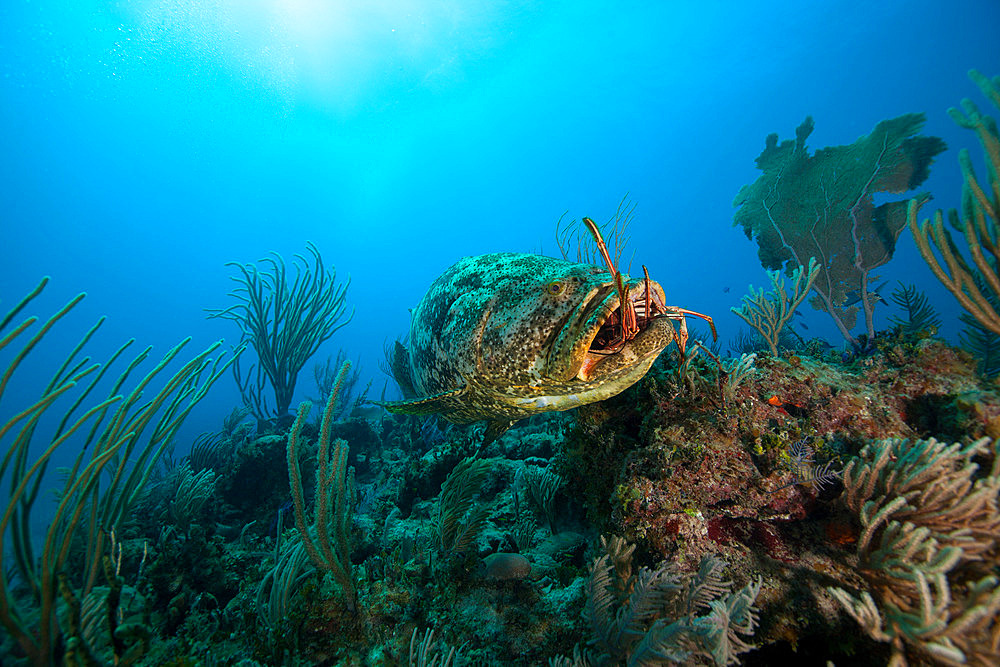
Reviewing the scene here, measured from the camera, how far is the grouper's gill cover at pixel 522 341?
86.5 inches

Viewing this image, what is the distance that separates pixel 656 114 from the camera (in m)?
83.1

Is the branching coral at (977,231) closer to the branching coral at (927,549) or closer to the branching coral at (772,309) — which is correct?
the branching coral at (927,549)

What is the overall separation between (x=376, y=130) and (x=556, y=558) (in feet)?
310

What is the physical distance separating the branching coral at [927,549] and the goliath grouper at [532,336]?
118cm

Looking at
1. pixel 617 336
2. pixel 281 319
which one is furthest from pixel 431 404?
pixel 281 319

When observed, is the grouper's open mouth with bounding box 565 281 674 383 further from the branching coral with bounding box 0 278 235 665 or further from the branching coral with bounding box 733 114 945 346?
the branching coral with bounding box 733 114 945 346

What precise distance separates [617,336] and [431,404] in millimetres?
1668

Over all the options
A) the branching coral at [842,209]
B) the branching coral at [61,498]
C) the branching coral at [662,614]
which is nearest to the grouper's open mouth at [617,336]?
the branching coral at [662,614]

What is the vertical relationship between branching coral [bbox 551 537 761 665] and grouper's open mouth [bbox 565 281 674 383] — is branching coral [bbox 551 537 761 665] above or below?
below

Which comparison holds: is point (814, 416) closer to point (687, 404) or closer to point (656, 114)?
point (687, 404)

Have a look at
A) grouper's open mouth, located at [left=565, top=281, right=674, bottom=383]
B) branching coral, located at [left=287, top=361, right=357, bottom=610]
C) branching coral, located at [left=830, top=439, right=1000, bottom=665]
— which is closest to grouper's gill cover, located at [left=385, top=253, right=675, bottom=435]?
grouper's open mouth, located at [left=565, top=281, right=674, bottom=383]

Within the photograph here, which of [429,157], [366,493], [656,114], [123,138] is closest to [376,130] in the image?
[429,157]

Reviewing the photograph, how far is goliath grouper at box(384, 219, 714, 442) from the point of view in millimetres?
2178

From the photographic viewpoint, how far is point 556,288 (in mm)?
2486
